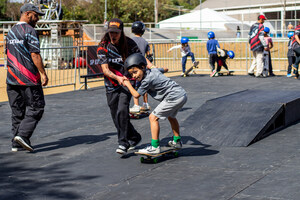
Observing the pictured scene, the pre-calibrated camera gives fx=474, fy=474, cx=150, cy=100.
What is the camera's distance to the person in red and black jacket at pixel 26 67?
644cm

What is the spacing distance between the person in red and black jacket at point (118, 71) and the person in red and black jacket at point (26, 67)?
2.94 feet

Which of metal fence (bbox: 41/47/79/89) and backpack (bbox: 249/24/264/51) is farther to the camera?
backpack (bbox: 249/24/264/51)

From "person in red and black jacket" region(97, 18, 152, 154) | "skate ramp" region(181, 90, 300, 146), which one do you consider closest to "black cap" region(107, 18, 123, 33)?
"person in red and black jacket" region(97, 18, 152, 154)

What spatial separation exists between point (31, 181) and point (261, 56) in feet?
40.8

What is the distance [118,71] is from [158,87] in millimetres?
854

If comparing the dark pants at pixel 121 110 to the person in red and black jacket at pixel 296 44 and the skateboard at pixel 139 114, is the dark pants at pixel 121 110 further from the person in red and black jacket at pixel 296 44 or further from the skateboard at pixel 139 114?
the person in red and black jacket at pixel 296 44

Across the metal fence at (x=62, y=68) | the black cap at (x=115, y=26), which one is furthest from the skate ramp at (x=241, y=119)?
the metal fence at (x=62, y=68)

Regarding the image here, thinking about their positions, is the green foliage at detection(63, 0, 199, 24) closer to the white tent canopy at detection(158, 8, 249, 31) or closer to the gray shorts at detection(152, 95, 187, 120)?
the white tent canopy at detection(158, 8, 249, 31)

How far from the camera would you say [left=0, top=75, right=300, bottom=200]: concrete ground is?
4.70m

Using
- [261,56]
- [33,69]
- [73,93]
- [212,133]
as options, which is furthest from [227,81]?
[33,69]

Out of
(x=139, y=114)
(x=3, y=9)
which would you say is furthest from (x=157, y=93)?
(x=3, y=9)

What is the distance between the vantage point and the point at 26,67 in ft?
21.3

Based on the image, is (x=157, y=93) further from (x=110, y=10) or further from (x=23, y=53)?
(x=110, y=10)

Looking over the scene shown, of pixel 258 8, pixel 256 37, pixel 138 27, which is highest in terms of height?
pixel 258 8
